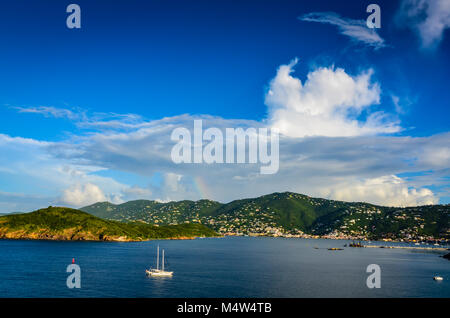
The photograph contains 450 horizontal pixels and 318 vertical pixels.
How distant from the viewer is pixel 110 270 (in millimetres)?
123500

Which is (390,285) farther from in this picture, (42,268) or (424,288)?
(42,268)

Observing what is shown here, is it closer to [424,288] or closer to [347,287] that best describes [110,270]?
[347,287]
